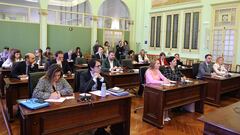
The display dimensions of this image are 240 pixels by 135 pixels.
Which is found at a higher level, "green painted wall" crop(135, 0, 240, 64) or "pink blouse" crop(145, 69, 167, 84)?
"green painted wall" crop(135, 0, 240, 64)

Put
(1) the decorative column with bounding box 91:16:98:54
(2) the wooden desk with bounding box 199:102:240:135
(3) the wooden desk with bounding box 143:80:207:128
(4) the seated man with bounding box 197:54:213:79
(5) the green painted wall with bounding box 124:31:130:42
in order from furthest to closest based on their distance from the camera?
(5) the green painted wall with bounding box 124:31:130:42 → (1) the decorative column with bounding box 91:16:98:54 → (4) the seated man with bounding box 197:54:213:79 → (3) the wooden desk with bounding box 143:80:207:128 → (2) the wooden desk with bounding box 199:102:240:135

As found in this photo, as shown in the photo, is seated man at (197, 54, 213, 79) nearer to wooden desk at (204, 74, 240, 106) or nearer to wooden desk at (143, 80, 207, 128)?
wooden desk at (204, 74, 240, 106)

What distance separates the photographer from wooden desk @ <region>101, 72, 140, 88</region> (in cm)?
544

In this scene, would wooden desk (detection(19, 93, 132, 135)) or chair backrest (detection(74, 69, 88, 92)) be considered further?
chair backrest (detection(74, 69, 88, 92))

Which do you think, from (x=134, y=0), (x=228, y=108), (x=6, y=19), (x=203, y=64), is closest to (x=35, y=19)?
(x=6, y=19)

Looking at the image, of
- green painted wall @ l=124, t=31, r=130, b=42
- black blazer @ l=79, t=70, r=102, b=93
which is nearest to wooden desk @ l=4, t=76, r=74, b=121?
black blazer @ l=79, t=70, r=102, b=93

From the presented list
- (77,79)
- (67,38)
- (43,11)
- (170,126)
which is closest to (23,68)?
(77,79)

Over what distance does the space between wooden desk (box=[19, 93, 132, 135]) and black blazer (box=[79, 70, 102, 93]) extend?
14.6 inches

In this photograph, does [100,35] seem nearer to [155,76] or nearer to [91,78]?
[155,76]

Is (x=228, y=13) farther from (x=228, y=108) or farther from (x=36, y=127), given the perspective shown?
(x=36, y=127)

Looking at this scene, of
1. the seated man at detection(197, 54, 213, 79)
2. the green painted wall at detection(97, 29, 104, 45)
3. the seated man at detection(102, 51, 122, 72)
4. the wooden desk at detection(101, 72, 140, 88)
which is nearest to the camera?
the wooden desk at detection(101, 72, 140, 88)

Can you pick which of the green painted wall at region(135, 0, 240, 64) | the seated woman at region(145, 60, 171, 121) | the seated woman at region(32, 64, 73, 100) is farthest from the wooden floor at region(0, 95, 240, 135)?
the green painted wall at region(135, 0, 240, 64)

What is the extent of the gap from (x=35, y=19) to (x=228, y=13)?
26.8ft

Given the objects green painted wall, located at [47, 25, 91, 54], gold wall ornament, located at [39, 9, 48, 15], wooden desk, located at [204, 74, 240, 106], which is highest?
gold wall ornament, located at [39, 9, 48, 15]
